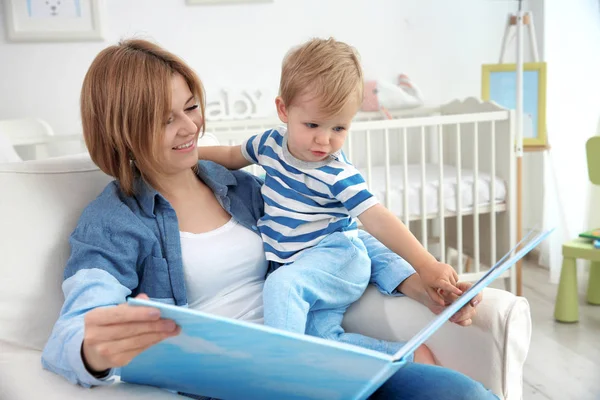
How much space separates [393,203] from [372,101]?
31.3 inches

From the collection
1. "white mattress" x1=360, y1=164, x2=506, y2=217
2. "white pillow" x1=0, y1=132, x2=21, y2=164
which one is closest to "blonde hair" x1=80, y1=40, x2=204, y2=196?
"white pillow" x1=0, y1=132, x2=21, y2=164

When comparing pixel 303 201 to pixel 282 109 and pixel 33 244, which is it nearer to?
pixel 282 109

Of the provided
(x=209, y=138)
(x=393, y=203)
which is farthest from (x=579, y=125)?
(x=209, y=138)

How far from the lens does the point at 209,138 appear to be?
1.72 m

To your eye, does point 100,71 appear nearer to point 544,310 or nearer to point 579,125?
point 544,310

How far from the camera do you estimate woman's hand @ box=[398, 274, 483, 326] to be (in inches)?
46.4

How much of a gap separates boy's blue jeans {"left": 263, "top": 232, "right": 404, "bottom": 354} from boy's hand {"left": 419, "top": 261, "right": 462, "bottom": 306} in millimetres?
131

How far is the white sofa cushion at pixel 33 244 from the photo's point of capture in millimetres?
1181

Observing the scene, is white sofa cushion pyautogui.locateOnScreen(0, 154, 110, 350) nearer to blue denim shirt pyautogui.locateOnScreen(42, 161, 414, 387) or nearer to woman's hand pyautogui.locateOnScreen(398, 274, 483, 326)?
blue denim shirt pyautogui.locateOnScreen(42, 161, 414, 387)

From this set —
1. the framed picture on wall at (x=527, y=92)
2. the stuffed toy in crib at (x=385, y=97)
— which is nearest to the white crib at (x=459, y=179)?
the framed picture on wall at (x=527, y=92)

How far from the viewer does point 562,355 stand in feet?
7.99

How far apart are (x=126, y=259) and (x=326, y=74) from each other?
48 centimetres

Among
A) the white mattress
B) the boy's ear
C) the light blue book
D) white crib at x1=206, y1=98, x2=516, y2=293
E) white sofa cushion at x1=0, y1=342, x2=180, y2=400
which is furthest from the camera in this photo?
the white mattress

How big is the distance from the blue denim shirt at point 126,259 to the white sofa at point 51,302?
0.07 metres
